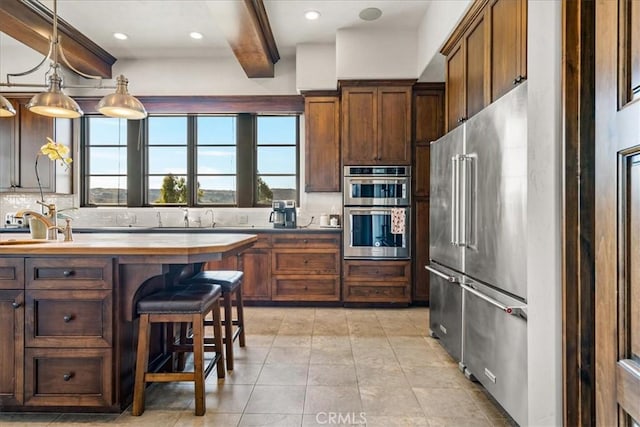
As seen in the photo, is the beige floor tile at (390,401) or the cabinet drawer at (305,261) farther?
the cabinet drawer at (305,261)

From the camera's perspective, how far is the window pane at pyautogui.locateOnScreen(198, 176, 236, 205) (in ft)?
16.9

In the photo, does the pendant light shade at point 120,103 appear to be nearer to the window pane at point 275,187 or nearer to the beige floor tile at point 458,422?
the window pane at point 275,187

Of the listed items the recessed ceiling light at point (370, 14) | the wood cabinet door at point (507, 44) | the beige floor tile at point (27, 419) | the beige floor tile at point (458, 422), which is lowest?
the beige floor tile at point (458, 422)

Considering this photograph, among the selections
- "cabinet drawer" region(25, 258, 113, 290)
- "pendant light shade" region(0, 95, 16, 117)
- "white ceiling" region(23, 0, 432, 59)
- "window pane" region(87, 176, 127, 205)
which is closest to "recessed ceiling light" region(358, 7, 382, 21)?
"white ceiling" region(23, 0, 432, 59)

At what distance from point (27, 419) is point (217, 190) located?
352cm

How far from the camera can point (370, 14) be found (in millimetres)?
3930

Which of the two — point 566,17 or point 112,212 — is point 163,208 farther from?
point 566,17

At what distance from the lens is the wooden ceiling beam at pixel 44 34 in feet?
11.2

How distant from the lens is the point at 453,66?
3.18 metres

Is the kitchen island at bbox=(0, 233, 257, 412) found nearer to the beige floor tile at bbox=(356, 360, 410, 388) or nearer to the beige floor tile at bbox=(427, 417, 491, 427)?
the beige floor tile at bbox=(356, 360, 410, 388)

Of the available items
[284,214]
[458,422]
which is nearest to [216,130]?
[284,214]

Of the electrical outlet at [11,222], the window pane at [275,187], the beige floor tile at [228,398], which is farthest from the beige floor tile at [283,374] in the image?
the electrical outlet at [11,222]

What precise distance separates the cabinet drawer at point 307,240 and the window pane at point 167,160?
187 centimetres

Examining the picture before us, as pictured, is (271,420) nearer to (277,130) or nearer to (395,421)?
(395,421)
